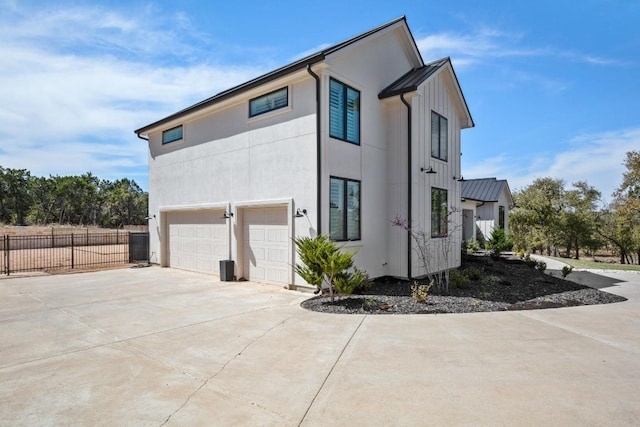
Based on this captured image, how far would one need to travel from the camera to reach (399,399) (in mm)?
3316

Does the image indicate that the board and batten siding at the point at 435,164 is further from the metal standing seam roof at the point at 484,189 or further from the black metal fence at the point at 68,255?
the black metal fence at the point at 68,255

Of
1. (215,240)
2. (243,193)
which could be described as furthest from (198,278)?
(243,193)

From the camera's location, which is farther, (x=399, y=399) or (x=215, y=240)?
(x=215, y=240)

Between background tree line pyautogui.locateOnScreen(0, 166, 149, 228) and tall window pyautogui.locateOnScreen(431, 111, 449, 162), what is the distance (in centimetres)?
5173

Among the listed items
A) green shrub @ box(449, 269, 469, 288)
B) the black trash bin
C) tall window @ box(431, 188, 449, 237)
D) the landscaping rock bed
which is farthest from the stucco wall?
tall window @ box(431, 188, 449, 237)

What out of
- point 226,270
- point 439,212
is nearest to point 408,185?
point 439,212

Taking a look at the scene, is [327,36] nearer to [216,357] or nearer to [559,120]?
[216,357]

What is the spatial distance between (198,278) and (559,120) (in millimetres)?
18487

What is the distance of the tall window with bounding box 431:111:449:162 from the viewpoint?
436 inches

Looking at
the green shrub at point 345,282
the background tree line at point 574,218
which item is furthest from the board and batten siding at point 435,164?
the background tree line at point 574,218

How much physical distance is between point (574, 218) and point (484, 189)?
20.9ft

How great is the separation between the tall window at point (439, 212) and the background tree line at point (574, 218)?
15937 mm

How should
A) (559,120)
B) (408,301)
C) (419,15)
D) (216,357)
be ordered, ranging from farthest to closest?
(559,120)
(419,15)
(408,301)
(216,357)

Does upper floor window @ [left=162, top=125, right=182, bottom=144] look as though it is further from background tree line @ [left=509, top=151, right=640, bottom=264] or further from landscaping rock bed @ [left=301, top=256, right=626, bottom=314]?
background tree line @ [left=509, top=151, right=640, bottom=264]
